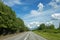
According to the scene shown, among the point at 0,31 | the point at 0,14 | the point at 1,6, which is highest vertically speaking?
the point at 1,6

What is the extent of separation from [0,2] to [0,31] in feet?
33.1

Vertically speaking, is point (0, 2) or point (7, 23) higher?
point (0, 2)

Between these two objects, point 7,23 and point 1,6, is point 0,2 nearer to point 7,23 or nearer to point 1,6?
point 1,6

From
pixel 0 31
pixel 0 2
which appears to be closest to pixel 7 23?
pixel 0 31

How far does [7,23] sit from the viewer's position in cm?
6062

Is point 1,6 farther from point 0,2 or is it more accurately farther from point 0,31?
point 0,31

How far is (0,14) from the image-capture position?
5362 centimetres

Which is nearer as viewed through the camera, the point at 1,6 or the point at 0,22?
the point at 0,22

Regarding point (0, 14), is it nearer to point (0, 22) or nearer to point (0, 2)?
point (0, 22)

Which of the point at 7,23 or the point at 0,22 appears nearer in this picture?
the point at 0,22

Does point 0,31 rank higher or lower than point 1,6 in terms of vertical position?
lower

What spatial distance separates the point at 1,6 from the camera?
194 ft

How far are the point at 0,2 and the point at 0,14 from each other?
638 centimetres

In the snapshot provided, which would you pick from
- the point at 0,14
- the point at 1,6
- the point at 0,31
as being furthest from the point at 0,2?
the point at 0,31
